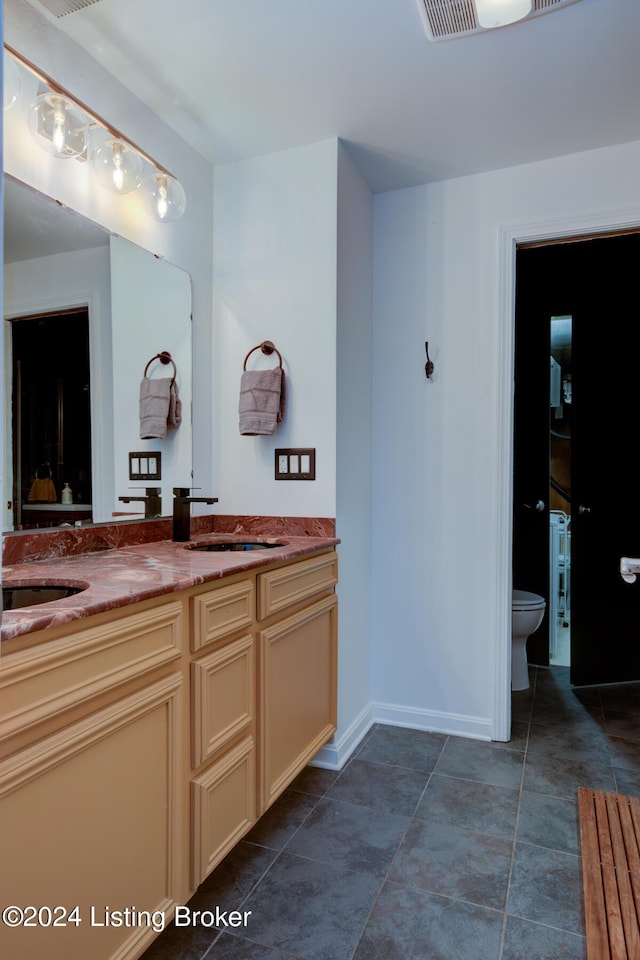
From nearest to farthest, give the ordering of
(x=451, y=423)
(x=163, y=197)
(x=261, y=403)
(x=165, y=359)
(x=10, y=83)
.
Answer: (x=10, y=83) < (x=163, y=197) < (x=165, y=359) < (x=261, y=403) < (x=451, y=423)

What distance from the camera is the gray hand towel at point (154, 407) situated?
6.79 feet

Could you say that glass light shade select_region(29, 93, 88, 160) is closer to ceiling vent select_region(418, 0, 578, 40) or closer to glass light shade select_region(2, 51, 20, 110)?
glass light shade select_region(2, 51, 20, 110)

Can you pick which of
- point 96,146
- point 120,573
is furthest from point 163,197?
point 120,573

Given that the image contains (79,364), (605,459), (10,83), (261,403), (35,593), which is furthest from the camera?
(605,459)

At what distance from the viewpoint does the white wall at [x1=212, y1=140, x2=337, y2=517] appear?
2.29 m

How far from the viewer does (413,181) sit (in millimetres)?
2598

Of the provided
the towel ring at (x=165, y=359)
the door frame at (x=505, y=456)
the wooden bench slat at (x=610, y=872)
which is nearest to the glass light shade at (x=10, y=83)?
the towel ring at (x=165, y=359)

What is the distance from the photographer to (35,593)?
138 cm

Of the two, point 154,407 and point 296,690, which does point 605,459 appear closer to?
point 296,690

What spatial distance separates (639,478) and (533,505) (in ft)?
1.86

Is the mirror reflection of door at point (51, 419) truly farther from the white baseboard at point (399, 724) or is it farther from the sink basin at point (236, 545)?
the white baseboard at point (399, 724)

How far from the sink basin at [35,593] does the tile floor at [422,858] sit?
0.86m

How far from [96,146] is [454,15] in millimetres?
1094

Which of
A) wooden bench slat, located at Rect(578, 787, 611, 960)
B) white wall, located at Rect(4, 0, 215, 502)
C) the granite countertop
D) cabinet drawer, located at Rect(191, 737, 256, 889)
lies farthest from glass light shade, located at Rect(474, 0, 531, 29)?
wooden bench slat, located at Rect(578, 787, 611, 960)
